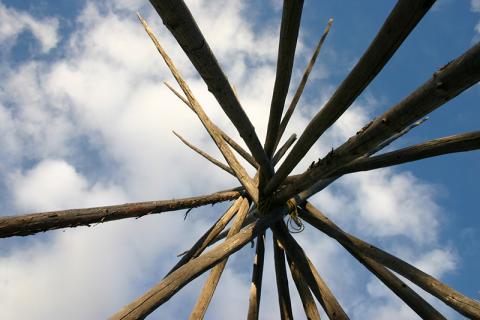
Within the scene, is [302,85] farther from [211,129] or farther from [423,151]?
[423,151]

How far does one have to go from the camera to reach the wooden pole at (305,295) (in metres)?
5.43

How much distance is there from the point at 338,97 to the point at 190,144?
16.9ft

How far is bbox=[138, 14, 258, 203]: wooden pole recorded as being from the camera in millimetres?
5621

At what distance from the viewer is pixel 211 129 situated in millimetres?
6082

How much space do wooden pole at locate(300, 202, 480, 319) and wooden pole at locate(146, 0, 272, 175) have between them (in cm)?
262

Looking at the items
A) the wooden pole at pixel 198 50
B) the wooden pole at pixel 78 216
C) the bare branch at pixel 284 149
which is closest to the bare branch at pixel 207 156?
the bare branch at pixel 284 149

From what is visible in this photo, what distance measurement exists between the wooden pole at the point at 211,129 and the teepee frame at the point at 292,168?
2 centimetres

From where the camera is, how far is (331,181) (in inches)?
261

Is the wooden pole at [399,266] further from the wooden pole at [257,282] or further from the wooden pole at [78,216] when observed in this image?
the wooden pole at [78,216]

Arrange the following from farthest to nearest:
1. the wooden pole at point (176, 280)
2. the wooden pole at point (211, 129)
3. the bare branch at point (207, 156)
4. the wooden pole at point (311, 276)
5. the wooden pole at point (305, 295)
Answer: the bare branch at point (207, 156) < the wooden pole at point (211, 129) < the wooden pole at point (305, 295) < the wooden pole at point (311, 276) < the wooden pole at point (176, 280)

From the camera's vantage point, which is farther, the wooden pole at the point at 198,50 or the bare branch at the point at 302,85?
the bare branch at the point at 302,85

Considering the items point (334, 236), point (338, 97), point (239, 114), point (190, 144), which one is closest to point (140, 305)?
point (239, 114)

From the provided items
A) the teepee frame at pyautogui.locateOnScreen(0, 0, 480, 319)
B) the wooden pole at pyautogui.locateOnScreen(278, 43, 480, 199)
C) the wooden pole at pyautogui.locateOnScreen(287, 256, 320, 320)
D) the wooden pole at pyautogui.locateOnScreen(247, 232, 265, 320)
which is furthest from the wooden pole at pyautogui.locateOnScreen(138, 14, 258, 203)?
the wooden pole at pyautogui.locateOnScreen(278, 43, 480, 199)

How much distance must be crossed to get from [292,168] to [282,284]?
2660 millimetres
